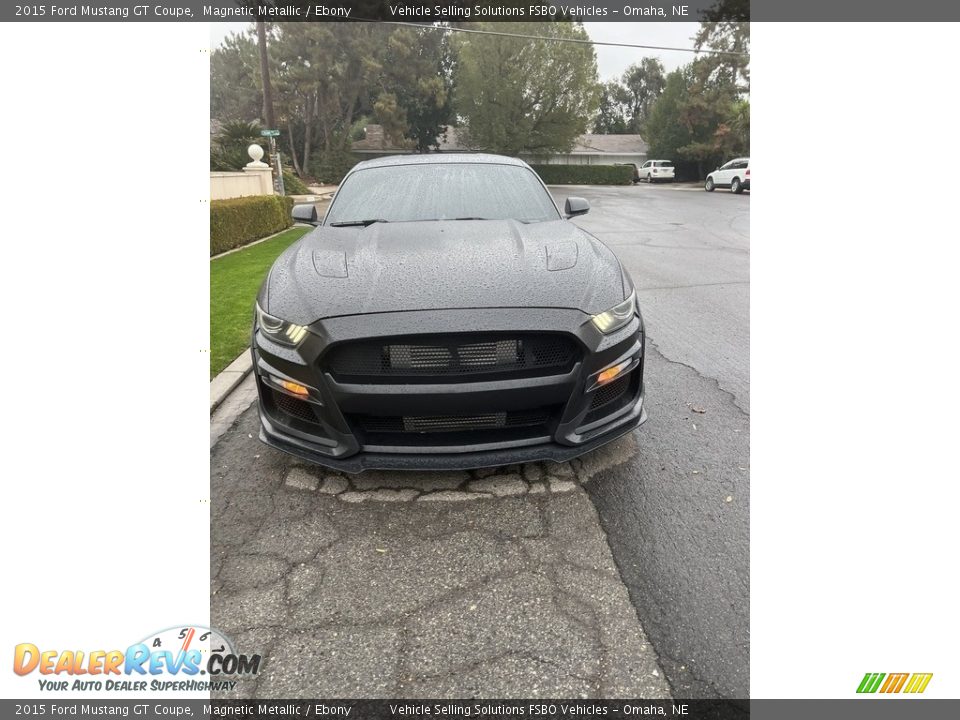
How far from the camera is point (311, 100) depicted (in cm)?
3488

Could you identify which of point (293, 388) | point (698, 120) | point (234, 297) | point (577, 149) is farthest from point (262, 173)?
point (577, 149)

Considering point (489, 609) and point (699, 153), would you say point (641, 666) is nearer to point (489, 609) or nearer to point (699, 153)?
point (489, 609)

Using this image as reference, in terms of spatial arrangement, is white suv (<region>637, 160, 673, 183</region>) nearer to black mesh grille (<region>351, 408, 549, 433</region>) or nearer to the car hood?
the car hood

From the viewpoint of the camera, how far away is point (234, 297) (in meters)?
5.96

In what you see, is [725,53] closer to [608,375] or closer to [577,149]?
[577,149]

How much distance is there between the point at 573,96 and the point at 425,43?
35.5 ft

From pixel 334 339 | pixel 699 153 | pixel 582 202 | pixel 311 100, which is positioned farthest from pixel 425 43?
pixel 334 339

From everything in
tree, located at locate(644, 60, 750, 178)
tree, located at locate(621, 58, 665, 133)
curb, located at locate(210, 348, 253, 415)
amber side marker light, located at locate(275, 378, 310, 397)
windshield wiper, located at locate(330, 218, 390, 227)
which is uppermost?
tree, located at locate(621, 58, 665, 133)

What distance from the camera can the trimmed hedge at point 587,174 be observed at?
37.5 meters

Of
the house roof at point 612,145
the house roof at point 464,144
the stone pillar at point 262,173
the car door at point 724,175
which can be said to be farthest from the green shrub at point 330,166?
the house roof at point 612,145

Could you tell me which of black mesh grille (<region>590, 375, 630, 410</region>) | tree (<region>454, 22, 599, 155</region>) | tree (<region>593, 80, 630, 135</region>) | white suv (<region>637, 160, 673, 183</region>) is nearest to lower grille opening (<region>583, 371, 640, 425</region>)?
black mesh grille (<region>590, 375, 630, 410</region>)

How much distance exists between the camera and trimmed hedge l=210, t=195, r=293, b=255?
8.89 metres

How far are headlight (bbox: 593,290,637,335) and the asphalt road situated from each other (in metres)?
0.77

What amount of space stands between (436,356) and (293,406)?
0.70 metres
